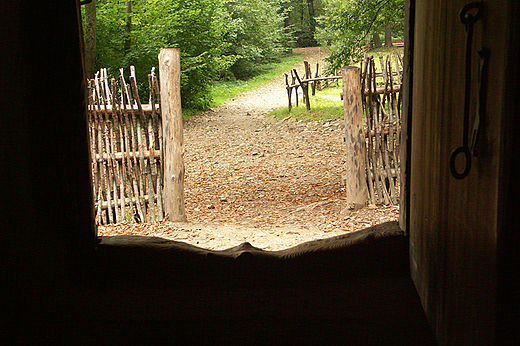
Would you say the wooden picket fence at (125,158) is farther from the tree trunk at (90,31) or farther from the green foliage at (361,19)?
the tree trunk at (90,31)

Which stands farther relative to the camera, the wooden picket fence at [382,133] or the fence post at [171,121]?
the wooden picket fence at [382,133]

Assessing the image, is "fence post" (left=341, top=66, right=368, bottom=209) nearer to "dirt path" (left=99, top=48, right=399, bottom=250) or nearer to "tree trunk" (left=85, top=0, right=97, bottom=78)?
"dirt path" (left=99, top=48, right=399, bottom=250)

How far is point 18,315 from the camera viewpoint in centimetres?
136

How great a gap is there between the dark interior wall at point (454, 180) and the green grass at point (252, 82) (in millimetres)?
Result: 17261

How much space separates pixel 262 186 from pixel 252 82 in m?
16.7

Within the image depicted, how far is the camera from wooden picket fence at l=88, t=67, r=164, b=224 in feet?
19.2

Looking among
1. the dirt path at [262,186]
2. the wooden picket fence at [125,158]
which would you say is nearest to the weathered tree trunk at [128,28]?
the dirt path at [262,186]

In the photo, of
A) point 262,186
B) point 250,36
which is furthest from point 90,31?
point 250,36

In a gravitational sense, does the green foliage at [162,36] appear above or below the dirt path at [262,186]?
above

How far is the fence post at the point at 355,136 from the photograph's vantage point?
19.7 ft

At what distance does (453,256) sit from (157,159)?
5.10 metres

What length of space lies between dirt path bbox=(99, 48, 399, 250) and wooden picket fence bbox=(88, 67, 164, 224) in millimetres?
342

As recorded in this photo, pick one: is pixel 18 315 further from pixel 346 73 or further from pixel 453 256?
pixel 346 73

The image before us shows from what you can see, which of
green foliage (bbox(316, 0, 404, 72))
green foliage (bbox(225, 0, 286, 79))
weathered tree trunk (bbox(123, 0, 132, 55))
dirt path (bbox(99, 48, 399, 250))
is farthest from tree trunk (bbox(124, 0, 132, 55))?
green foliage (bbox(225, 0, 286, 79))
